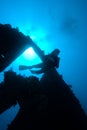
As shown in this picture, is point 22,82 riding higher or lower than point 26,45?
lower

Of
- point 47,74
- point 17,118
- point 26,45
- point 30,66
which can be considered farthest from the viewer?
point 30,66

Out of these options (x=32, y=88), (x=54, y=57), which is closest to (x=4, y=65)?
(x=32, y=88)

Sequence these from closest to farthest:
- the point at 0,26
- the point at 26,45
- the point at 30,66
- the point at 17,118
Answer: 1. the point at 0,26
2. the point at 17,118
3. the point at 26,45
4. the point at 30,66

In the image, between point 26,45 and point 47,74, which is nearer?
point 26,45

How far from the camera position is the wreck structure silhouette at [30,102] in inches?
217

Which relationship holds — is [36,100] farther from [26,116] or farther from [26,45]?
[26,45]

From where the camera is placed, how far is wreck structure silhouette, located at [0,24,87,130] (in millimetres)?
5500

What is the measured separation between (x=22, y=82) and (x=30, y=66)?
2.52 meters

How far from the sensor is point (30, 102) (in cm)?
573

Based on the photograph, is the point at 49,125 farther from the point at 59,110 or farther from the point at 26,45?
the point at 26,45

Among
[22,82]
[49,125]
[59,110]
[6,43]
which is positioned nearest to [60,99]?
[59,110]

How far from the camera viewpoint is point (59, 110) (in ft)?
20.6

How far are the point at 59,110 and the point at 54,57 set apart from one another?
112 inches

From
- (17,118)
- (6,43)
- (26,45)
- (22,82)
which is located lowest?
(17,118)
